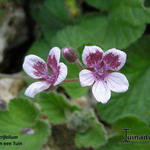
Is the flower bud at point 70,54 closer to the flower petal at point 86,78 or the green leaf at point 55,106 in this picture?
the flower petal at point 86,78

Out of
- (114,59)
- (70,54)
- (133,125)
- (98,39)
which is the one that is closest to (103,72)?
(114,59)

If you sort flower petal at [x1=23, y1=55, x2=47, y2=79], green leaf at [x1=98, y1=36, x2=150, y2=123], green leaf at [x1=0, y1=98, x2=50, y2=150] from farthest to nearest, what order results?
green leaf at [x1=98, y1=36, x2=150, y2=123]
green leaf at [x1=0, y1=98, x2=50, y2=150]
flower petal at [x1=23, y1=55, x2=47, y2=79]

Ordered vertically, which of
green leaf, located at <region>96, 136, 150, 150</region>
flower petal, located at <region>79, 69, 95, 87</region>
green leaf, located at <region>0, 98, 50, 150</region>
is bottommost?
green leaf, located at <region>96, 136, 150, 150</region>

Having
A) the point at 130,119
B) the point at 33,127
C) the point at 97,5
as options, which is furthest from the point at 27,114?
the point at 97,5

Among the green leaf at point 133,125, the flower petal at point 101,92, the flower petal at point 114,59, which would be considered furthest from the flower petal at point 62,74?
the green leaf at point 133,125

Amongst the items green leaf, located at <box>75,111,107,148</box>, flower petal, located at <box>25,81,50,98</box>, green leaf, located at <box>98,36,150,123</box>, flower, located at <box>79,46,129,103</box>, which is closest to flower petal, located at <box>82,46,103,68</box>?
flower, located at <box>79,46,129,103</box>

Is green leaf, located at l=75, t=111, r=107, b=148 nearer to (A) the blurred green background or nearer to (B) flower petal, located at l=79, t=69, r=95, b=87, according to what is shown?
(A) the blurred green background

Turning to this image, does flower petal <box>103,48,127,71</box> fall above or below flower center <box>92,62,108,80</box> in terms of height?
above

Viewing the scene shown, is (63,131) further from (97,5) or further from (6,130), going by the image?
(97,5)
